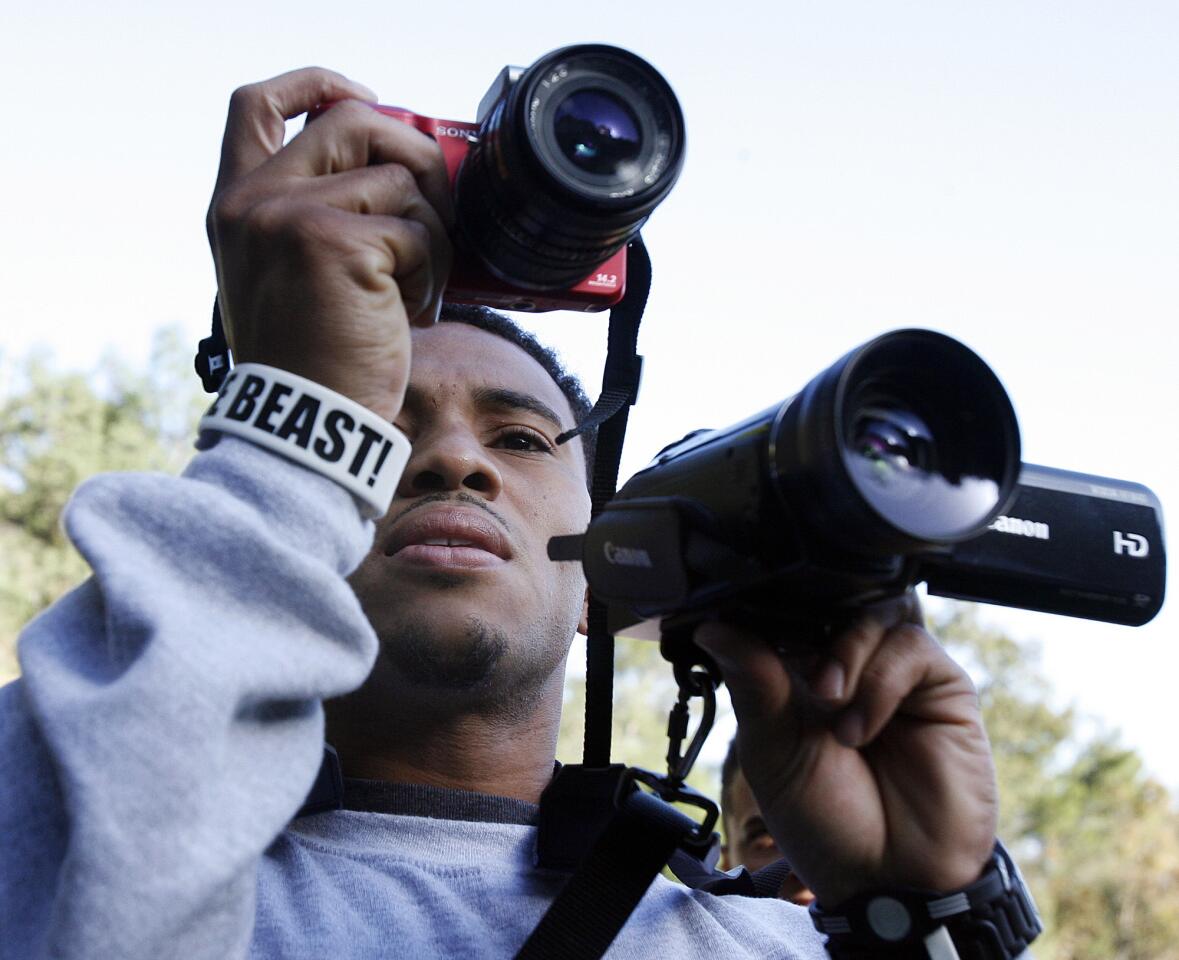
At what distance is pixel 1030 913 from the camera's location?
5.62 ft

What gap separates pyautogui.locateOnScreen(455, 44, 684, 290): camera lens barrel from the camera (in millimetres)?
1493

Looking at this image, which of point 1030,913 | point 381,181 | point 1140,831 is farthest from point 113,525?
point 1140,831

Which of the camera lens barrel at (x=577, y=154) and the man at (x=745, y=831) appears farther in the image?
the man at (x=745, y=831)

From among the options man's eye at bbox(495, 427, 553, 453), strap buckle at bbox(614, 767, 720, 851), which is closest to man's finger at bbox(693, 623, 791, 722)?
strap buckle at bbox(614, 767, 720, 851)

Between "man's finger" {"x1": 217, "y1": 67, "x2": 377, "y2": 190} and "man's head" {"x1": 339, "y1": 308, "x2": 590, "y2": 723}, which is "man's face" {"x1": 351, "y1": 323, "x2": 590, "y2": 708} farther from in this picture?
"man's finger" {"x1": 217, "y1": 67, "x2": 377, "y2": 190}

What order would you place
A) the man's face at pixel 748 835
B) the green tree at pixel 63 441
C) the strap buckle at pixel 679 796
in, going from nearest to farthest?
the strap buckle at pixel 679 796
the man's face at pixel 748 835
the green tree at pixel 63 441

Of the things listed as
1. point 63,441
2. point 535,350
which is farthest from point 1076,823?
point 535,350

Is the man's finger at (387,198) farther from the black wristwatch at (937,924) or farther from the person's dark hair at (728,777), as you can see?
the person's dark hair at (728,777)

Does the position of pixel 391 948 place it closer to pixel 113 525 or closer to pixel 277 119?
pixel 113 525

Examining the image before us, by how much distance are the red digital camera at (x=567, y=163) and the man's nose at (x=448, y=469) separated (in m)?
0.73

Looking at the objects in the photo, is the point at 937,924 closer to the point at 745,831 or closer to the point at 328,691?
the point at 328,691

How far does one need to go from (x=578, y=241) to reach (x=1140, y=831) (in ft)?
108

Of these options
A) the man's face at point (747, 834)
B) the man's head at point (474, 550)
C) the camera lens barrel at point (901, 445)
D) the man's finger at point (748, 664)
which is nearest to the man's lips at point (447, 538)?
the man's head at point (474, 550)

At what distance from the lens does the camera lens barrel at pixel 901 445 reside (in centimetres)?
127
